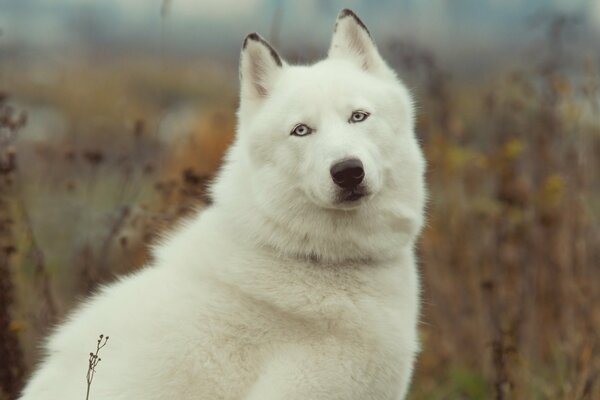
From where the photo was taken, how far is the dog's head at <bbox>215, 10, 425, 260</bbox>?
383 centimetres

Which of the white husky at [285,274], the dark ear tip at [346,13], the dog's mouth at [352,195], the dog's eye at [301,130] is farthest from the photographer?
the dark ear tip at [346,13]

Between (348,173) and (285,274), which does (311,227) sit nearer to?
(285,274)

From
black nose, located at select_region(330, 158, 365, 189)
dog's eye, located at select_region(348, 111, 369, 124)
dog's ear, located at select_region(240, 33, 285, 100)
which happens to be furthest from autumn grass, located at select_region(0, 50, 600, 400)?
black nose, located at select_region(330, 158, 365, 189)

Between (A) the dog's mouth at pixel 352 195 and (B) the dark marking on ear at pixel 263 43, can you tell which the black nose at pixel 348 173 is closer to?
(A) the dog's mouth at pixel 352 195

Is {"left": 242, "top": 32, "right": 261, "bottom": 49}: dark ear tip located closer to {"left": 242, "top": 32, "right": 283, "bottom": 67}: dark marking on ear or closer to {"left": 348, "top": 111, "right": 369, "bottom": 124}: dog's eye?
{"left": 242, "top": 32, "right": 283, "bottom": 67}: dark marking on ear

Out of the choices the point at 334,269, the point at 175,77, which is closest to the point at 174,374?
the point at 334,269

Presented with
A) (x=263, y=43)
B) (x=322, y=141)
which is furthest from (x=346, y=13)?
(x=322, y=141)

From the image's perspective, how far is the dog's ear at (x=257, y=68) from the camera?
13.9 ft

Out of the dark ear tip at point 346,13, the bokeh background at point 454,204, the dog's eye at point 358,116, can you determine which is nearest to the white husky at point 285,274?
the dog's eye at point 358,116

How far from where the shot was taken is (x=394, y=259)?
4.20 metres

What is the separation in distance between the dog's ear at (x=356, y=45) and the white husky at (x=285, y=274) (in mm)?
119

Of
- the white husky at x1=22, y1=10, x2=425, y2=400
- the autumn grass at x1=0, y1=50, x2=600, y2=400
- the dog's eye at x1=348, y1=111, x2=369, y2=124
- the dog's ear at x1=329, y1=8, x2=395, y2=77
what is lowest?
the autumn grass at x1=0, y1=50, x2=600, y2=400

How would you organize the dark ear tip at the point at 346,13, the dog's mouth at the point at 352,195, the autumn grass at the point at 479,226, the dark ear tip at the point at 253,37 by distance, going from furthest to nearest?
the autumn grass at the point at 479,226
the dark ear tip at the point at 346,13
the dark ear tip at the point at 253,37
the dog's mouth at the point at 352,195

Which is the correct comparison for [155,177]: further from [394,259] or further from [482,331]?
[394,259]
